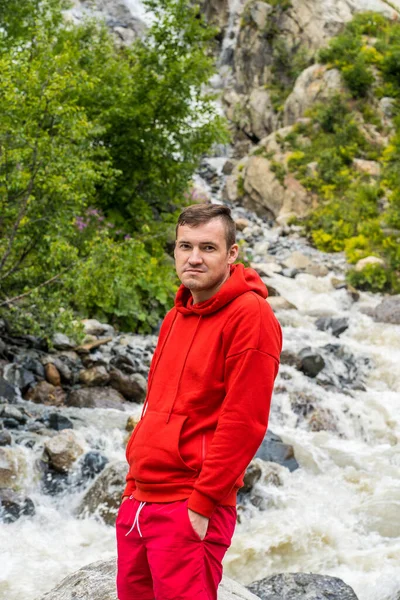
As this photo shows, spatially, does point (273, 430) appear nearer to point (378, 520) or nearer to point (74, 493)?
point (378, 520)

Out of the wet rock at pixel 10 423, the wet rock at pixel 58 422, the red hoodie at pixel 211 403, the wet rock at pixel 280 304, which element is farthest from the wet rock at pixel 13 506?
the wet rock at pixel 280 304

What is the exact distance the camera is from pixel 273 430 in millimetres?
8328

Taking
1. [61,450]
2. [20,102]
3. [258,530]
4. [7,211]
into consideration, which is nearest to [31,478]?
[61,450]

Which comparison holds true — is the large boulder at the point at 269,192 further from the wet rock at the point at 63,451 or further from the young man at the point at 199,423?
the young man at the point at 199,423

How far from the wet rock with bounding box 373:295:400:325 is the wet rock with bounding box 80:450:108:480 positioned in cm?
904

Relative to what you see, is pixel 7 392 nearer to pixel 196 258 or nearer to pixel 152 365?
pixel 152 365

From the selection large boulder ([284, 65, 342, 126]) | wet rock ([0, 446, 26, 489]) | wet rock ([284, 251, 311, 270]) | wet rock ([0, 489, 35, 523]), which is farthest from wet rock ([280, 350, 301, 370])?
large boulder ([284, 65, 342, 126])

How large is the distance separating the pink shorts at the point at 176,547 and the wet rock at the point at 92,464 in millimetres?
4261

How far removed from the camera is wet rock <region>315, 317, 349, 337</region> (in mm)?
12688

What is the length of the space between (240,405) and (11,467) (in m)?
4.72

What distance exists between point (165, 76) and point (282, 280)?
20.7 feet

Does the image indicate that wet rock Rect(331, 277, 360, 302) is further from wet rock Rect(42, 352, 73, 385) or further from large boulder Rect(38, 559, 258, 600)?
large boulder Rect(38, 559, 258, 600)

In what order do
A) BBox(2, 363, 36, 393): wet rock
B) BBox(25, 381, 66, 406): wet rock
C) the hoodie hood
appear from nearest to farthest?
the hoodie hood
BBox(25, 381, 66, 406): wet rock
BBox(2, 363, 36, 393): wet rock

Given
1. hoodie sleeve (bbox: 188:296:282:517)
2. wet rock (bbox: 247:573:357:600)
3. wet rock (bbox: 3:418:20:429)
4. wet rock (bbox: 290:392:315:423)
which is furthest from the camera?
wet rock (bbox: 290:392:315:423)
